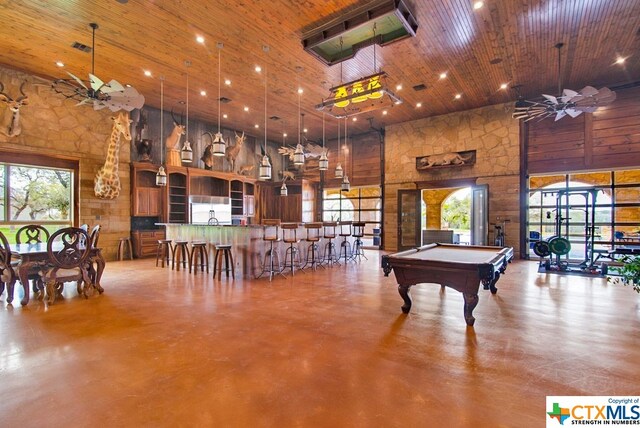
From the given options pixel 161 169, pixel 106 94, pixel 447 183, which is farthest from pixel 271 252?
pixel 447 183

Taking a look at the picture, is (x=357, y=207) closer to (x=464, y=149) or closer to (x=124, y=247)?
(x=464, y=149)

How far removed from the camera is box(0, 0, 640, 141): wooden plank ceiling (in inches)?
193

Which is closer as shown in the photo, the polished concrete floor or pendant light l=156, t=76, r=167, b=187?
the polished concrete floor

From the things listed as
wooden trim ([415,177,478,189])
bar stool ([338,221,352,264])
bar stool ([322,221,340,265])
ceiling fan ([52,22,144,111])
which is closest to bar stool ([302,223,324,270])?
bar stool ([322,221,340,265])

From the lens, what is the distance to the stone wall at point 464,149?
9211 millimetres

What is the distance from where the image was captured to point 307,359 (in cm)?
274

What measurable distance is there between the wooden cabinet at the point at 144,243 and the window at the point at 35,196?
1.59 m

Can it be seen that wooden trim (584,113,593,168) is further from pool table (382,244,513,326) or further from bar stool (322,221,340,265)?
bar stool (322,221,340,265)

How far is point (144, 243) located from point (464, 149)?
1047cm

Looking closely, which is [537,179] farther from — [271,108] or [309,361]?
[309,361]

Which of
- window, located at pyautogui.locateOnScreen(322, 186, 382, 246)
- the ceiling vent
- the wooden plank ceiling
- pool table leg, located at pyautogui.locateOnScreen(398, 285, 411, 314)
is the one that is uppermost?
the wooden plank ceiling

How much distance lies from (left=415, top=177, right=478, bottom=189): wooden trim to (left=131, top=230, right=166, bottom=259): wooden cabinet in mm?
8899

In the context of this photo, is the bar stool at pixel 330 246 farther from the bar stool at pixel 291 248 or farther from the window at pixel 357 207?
the window at pixel 357 207

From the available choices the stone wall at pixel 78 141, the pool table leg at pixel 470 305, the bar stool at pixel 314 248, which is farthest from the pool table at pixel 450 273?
the stone wall at pixel 78 141
